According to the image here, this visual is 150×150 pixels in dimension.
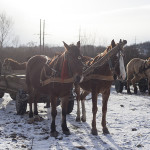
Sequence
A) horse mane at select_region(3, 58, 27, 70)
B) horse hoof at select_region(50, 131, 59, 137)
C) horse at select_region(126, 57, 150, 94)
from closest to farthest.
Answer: horse hoof at select_region(50, 131, 59, 137) < horse mane at select_region(3, 58, 27, 70) < horse at select_region(126, 57, 150, 94)

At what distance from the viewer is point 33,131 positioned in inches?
233

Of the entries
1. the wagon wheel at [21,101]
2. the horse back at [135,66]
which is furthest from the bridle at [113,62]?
the horse back at [135,66]

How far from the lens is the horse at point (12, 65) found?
31.3 feet

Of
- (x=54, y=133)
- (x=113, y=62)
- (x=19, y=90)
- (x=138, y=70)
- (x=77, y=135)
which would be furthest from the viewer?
(x=138, y=70)

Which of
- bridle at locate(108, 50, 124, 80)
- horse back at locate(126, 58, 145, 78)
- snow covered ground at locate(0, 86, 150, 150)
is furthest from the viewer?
horse back at locate(126, 58, 145, 78)

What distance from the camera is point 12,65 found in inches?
382

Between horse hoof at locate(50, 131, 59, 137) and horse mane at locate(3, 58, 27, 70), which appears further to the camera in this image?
horse mane at locate(3, 58, 27, 70)

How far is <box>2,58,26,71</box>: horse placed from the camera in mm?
9551

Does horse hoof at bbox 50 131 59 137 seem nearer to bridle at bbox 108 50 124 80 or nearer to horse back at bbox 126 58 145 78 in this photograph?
bridle at bbox 108 50 124 80

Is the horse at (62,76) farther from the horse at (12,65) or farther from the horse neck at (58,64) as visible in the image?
the horse at (12,65)

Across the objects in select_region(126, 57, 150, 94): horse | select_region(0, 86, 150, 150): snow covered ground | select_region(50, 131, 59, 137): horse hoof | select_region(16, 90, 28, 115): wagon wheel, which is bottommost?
select_region(0, 86, 150, 150): snow covered ground

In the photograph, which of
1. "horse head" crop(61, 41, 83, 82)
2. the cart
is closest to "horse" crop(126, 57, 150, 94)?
the cart

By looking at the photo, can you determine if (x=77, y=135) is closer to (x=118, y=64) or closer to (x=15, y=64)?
(x=118, y=64)

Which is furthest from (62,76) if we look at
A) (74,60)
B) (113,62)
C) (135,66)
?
(135,66)
